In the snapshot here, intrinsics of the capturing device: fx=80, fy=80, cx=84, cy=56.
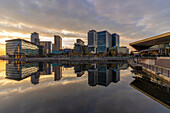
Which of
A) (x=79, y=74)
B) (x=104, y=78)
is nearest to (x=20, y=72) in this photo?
(x=79, y=74)

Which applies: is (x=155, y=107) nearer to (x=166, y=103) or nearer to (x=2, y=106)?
(x=166, y=103)

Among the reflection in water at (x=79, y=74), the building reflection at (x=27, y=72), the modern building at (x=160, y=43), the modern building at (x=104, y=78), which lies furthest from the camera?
the modern building at (x=160, y=43)

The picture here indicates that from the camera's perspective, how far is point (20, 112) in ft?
20.2

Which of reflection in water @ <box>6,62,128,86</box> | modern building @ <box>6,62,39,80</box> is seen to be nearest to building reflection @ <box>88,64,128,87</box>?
reflection in water @ <box>6,62,128,86</box>

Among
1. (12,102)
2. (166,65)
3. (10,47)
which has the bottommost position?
(12,102)

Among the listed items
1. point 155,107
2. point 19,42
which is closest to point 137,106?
point 155,107

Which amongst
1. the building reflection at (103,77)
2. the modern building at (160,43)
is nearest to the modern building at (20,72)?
the building reflection at (103,77)

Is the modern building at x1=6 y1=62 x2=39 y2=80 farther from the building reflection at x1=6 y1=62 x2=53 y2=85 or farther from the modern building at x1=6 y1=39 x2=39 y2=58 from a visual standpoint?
the modern building at x1=6 y1=39 x2=39 y2=58

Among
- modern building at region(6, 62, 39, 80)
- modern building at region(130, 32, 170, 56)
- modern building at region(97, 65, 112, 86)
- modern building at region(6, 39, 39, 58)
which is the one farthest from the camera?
modern building at region(6, 39, 39, 58)

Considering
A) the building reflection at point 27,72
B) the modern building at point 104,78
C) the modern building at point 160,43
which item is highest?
the modern building at point 160,43

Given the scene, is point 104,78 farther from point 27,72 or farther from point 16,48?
point 16,48

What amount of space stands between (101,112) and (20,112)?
6.23 meters

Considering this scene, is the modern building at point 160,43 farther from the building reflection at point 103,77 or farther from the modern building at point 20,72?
the modern building at point 20,72

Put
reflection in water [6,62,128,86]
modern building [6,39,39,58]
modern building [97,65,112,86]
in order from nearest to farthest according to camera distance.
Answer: modern building [97,65,112,86] < reflection in water [6,62,128,86] < modern building [6,39,39,58]
